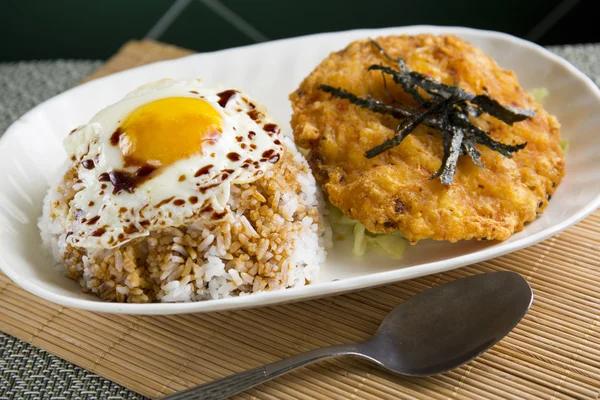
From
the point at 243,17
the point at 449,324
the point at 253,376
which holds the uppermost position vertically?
the point at 449,324

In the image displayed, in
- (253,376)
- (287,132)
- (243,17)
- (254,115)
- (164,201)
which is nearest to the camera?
(253,376)

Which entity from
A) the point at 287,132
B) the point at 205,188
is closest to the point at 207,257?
the point at 205,188

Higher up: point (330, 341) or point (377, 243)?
point (377, 243)

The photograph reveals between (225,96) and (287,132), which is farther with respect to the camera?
(287,132)

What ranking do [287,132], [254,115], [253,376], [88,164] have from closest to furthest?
1. [253,376]
2. [88,164]
3. [254,115]
4. [287,132]

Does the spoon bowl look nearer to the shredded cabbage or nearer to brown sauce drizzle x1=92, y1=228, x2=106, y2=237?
the shredded cabbage

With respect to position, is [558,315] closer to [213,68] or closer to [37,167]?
[213,68]

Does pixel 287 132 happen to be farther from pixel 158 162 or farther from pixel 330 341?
pixel 330 341
